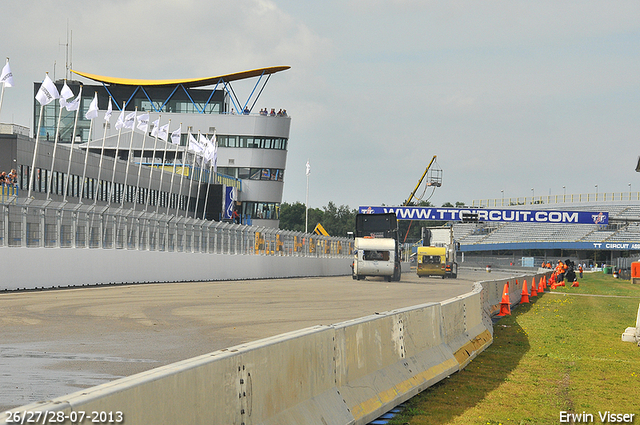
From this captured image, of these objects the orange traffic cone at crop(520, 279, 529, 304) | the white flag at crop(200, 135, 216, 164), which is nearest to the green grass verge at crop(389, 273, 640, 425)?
the orange traffic cone at crop(520, 279, 529, 304)

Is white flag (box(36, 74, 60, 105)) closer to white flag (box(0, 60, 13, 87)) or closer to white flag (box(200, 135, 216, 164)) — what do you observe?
white flag (box(0, 60, 13, 87))

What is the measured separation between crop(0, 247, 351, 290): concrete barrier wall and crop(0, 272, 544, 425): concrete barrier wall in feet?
52.1

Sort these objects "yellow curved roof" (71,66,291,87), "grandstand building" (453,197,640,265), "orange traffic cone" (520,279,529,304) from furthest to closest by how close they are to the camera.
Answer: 1. "grandstand building" (453,197,640,265)
2. "yellow curved roof" (71,66,291,87)
3. "orange traffic cone" (520,279,529,304)

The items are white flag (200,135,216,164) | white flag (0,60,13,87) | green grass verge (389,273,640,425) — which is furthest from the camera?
white flag (200,135,216,164)

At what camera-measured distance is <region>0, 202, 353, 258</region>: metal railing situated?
23906mm

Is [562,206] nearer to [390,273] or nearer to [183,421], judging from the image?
[390,273]

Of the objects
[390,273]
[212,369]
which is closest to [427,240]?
[390,273]

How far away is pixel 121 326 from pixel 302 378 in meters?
9.09

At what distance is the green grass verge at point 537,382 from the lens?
8.57m

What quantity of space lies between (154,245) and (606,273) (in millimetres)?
71260

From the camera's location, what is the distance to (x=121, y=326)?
49.6ft

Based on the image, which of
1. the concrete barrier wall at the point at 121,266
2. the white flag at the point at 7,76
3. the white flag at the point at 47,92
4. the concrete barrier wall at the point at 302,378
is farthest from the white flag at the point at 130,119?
the concrete barrier wall at the point at 302,378

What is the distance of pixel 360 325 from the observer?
8.41 meters

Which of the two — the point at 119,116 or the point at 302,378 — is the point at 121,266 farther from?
the point at 119,116
